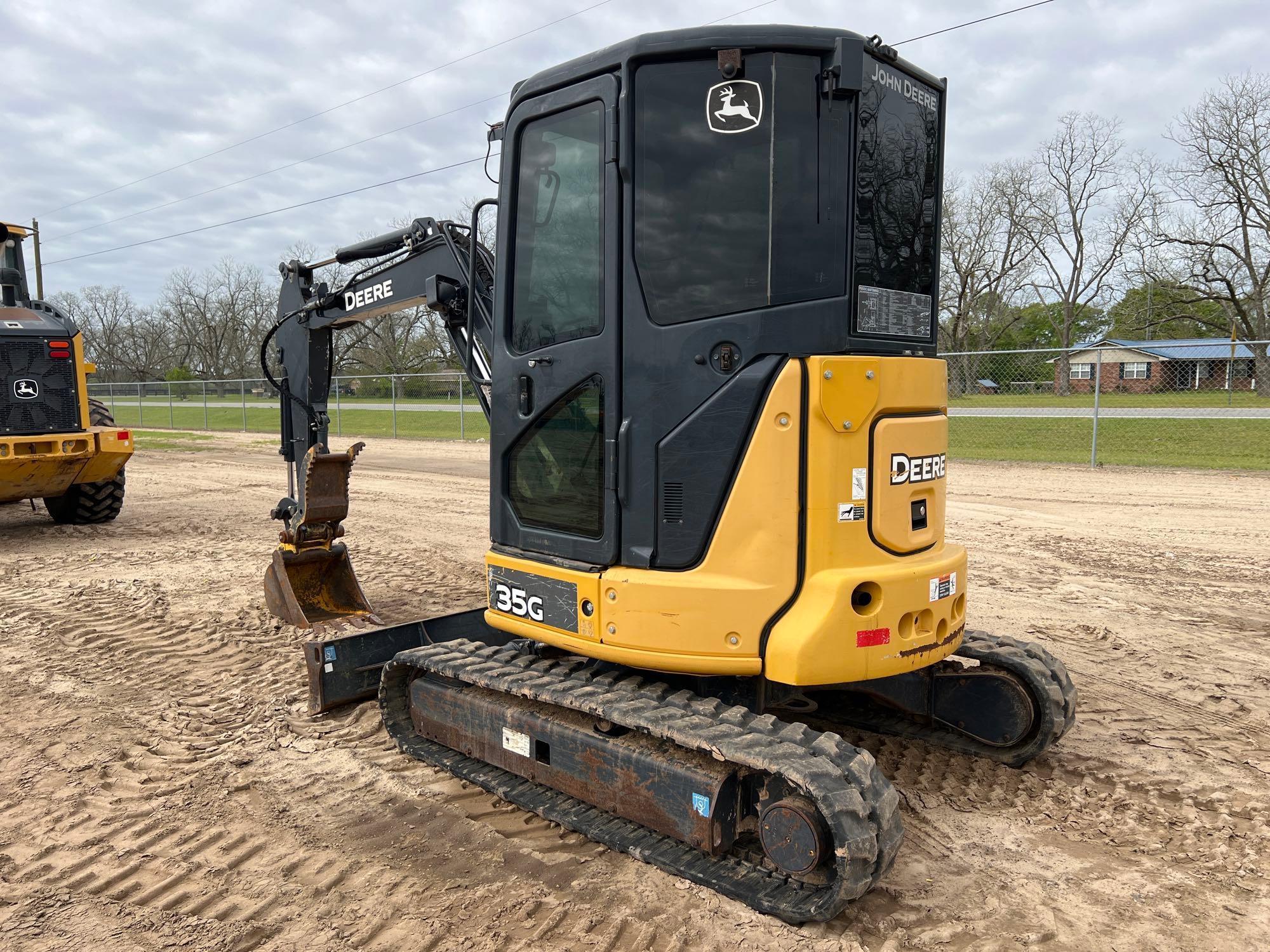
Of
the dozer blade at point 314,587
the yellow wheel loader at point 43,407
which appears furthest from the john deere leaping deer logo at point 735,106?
the yellow wheel loader at point 43,407

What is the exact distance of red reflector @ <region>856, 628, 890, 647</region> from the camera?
338 centimetres

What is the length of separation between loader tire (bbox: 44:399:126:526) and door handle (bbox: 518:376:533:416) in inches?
346

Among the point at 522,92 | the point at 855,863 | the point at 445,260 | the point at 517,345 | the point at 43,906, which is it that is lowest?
the point at 43,906

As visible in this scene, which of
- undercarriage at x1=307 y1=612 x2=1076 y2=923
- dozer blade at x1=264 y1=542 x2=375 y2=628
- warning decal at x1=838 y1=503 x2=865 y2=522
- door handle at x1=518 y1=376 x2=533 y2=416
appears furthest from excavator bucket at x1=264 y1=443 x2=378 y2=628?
warning decal at x1=838 y1=503 x2=865 y2=522

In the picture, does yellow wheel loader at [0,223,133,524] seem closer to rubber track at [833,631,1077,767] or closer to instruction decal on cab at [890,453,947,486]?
rubber track at [833,631,1077,767]

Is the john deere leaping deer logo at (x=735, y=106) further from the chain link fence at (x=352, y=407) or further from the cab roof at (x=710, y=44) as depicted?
the chain link fence at (x=352, y=407)

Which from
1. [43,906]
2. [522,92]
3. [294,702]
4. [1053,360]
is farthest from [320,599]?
[1053,360]

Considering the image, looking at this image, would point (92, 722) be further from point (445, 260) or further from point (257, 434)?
point (257, 434)

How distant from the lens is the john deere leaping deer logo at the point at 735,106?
3.34 metres

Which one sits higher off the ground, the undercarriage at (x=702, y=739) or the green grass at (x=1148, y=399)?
the green grass at (x=1148, y=399)

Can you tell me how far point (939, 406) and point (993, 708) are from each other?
1543 mm

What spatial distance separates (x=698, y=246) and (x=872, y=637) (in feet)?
5.24

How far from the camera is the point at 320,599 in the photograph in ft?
22.5

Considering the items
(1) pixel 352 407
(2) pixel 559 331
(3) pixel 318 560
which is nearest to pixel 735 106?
(2) pixel 559 331
